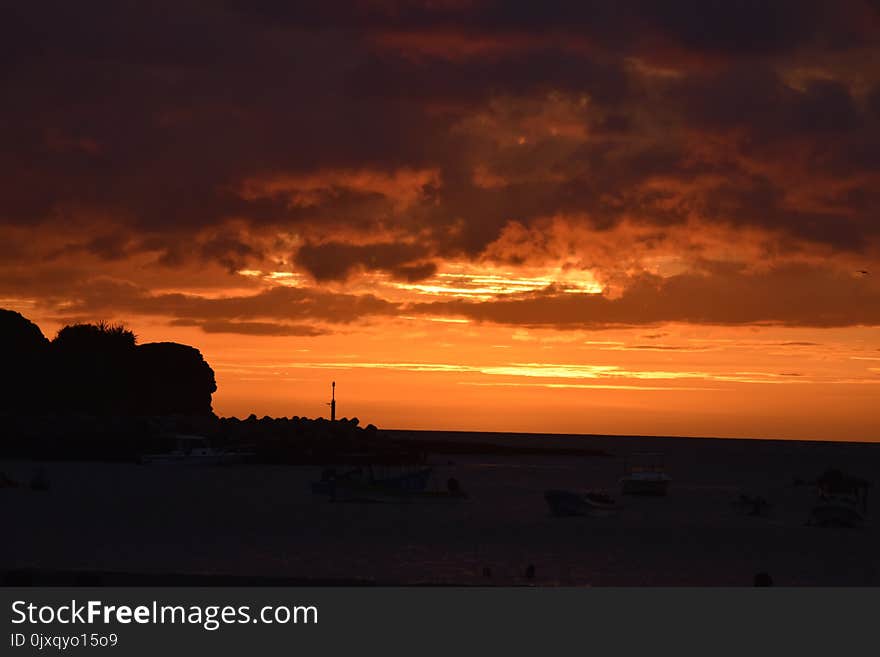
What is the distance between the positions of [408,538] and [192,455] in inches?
3145

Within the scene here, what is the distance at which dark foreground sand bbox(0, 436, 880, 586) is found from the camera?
1786 inches

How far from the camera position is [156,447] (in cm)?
14462

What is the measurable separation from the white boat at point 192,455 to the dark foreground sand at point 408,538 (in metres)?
25.5

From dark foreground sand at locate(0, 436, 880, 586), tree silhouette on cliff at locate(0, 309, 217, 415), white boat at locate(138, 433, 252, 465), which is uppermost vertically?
tree silhouette on cliff at locate(0, 309, 217, 415)

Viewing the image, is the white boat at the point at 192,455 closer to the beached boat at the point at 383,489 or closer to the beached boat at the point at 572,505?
the beached boat at the point at 383,489

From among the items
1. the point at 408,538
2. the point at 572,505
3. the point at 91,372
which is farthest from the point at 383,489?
the point at 91,372

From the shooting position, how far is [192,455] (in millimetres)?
134375

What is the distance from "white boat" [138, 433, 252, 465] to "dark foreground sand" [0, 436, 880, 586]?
25470 mm

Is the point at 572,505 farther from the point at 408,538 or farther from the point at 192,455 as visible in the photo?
the point at 192,455

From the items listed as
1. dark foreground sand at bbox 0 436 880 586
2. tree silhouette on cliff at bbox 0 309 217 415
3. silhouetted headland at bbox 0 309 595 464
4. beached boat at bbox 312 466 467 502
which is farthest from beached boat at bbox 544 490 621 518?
tree silhouette on cliff at bbox 0 309 217 415

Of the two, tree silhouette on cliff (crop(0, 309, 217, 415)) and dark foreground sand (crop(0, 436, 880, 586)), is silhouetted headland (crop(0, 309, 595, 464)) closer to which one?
tree silhouette on cliff (crop(0, 309, 217, 415))
